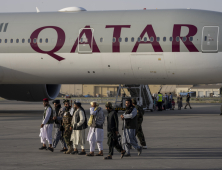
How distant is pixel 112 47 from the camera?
70.2 ft

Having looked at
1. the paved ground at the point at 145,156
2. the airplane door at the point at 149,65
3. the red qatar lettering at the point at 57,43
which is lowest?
the paved ground at the point at 145,156

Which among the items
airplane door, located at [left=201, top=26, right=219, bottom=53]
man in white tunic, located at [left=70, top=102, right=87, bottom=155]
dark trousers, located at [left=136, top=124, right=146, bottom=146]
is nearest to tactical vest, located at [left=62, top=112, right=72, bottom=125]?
man in white tunic, located at [left=70, top=102, right=87, bottom=155]

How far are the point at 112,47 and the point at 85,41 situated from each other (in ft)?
5.51

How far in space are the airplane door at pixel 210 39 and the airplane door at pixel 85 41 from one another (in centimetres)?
643

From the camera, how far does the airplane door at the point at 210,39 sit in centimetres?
2044

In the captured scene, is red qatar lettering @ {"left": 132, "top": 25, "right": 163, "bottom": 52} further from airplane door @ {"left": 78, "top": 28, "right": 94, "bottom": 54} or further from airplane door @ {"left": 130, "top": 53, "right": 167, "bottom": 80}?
airplane door @ {"left": 78, "top": 28, "right": 94, "bottom": 54}

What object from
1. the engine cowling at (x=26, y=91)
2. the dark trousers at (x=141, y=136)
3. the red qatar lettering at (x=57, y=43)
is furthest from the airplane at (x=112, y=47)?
the dark trousers at (x=141, y=136)

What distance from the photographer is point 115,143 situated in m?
10.1

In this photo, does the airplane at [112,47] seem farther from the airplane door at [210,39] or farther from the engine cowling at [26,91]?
the engine cowling at [26,91]

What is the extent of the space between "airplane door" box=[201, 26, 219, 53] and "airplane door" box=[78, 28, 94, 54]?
6.43 meters

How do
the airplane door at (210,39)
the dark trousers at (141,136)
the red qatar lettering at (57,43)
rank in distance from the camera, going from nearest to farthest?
the dark trousers at (141,136), the airplane door at (210,39), the red qatar lettering at (57,43)

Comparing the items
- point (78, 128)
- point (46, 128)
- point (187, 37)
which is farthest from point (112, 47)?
point (78, 128)

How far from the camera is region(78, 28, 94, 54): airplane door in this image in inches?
852

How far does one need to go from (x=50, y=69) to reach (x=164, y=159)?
13983 millimetres
